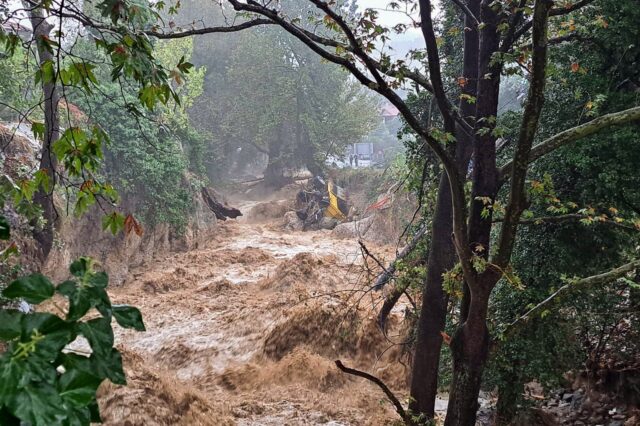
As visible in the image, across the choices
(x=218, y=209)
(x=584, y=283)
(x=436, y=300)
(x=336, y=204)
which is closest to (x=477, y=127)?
(x=584, y=283)

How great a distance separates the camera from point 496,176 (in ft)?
10.3

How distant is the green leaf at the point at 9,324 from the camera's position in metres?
0.66

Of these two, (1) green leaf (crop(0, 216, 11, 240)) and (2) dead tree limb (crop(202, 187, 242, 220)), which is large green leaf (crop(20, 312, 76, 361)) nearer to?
(1) green leaf (crop(0, 216, 11, 240))

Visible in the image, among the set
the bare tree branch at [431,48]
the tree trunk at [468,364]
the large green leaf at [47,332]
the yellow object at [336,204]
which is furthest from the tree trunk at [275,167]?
the large green leaf at [47,332]

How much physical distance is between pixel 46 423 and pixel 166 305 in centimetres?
1104

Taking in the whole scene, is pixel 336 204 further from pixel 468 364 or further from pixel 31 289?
pixel 31 289

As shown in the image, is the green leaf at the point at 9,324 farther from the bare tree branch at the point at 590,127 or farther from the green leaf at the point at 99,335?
the bare tree branch at the point at 590,127

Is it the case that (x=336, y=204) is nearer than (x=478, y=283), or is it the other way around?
(x=478, y=283)

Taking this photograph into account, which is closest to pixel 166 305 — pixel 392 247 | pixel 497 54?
pixel 392 247

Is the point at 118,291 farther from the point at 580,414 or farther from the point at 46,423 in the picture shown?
the point at 46,423

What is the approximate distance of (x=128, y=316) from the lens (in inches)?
32.4

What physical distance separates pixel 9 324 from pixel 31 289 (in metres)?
0.07

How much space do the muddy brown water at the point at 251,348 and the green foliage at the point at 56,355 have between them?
3.93 meters

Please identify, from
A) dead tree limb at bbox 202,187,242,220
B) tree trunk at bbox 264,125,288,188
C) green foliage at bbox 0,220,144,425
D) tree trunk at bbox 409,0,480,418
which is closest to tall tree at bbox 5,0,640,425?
tree trunk at bbox 409,0,480,418
